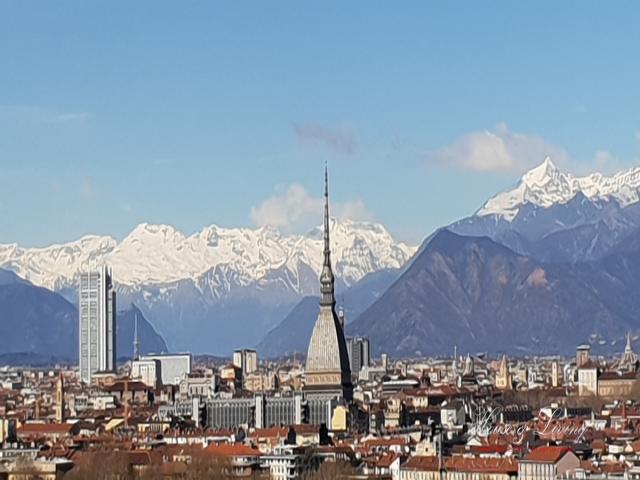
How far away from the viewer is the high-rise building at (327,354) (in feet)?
356

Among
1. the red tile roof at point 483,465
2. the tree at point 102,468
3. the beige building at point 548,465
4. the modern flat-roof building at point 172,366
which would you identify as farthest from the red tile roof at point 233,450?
the modern flat-roof building at point 172,366

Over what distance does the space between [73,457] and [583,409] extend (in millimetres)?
42328

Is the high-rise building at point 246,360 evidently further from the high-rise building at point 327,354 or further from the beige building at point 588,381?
the high-rise building at point 327,354

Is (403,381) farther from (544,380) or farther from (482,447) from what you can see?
(482,447)

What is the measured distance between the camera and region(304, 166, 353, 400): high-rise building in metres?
108

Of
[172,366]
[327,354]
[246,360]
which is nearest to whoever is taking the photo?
[327,354]

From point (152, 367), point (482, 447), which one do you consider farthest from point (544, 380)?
point (482, 447)

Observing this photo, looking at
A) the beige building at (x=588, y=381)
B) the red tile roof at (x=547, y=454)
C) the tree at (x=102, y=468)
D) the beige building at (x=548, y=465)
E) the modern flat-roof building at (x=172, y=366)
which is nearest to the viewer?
the beige building at (x=548, y=465)

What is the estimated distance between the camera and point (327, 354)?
111 metres

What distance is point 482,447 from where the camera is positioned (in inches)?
2995

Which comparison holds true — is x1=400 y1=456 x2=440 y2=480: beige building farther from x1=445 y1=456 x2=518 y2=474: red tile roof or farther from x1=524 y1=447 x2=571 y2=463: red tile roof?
x1=524 y1=447 x2=571 y2=463: red tile roof

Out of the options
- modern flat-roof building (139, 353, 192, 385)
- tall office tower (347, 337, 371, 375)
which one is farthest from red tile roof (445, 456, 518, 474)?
modern flat-roof building (139, 353, 192, 385)

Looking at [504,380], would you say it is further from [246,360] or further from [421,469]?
[421,469]

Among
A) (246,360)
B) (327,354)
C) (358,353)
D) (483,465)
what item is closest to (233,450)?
(483,465)
